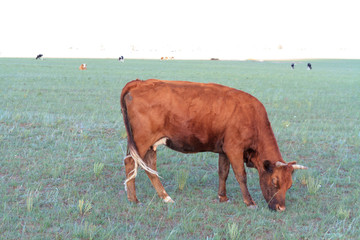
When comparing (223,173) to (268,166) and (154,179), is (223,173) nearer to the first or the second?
(268,166)

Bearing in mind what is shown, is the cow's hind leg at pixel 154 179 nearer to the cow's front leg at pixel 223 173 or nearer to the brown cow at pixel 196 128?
the brown cow at pixel 196 128

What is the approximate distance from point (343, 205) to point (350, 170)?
2139 millimetres

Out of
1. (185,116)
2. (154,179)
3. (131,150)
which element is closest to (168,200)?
(154,179)

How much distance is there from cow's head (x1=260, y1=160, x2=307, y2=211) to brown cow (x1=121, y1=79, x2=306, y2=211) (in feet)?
0.05

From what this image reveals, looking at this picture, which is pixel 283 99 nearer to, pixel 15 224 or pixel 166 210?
pixel 166 210

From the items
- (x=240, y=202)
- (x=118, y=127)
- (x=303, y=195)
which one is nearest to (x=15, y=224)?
(x=240, y=202)

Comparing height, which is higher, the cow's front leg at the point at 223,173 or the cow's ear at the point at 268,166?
the cow's ear at the point at 268,166

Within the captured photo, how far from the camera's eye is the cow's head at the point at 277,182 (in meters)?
6.18

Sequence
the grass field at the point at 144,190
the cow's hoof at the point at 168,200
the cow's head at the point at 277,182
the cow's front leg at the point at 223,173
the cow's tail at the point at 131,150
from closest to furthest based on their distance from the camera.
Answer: the grass field at the point at 144,190
the cow's head at the point at 277,182
the cow's tail at the point at 131,150
the cow's hoof at the point at 168,200
the cow's front leg at the point at 223,173

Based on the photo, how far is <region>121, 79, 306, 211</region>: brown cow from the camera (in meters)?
6.39

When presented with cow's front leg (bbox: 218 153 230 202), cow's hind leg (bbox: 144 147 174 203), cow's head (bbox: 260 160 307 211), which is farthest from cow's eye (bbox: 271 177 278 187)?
cow's hind leg (bbox: 144 147 174 203)

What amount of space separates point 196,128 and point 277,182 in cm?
140

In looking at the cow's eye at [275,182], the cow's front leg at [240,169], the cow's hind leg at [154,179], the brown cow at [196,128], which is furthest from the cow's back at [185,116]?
the cow's eye at [275,182]

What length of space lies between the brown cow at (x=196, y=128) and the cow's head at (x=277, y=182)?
0.01 meters
